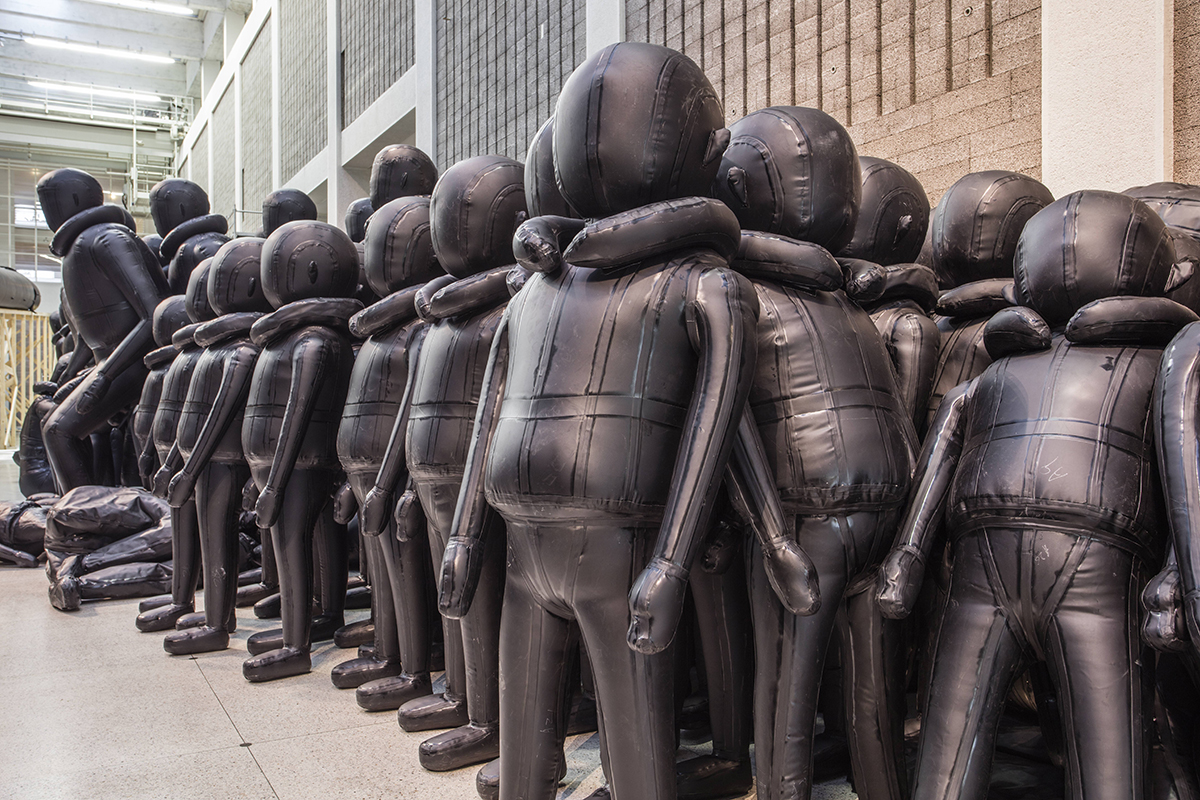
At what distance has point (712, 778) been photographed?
231 cm

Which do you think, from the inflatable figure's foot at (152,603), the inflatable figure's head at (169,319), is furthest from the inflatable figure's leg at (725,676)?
the inflatable figure's head at (169,319)

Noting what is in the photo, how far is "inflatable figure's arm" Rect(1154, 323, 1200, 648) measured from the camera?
4.89ft

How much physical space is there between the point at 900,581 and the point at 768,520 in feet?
0.94

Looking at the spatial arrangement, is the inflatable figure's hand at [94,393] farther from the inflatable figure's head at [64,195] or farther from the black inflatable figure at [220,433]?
the black inflatable figure at [220,433]

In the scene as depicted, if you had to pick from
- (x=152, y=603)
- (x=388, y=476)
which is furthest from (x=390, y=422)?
Answer: (x=152, y=603)

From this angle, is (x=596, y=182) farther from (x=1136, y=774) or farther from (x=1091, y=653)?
(x=1136, y=774)

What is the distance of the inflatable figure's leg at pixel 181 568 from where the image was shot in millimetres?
4199

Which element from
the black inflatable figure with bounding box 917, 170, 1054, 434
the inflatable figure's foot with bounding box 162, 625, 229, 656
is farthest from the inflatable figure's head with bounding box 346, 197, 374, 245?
the black inflatable figure with bounding box 917, 170, 1054, 434

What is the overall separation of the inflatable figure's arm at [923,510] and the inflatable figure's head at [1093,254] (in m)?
0.26

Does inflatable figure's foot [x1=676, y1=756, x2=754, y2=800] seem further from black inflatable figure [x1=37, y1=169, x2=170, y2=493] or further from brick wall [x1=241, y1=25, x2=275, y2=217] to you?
brick wall [x1=241, y1=25, x2=275, y2=217]

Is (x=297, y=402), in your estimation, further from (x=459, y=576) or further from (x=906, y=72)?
(x=906, y=72)

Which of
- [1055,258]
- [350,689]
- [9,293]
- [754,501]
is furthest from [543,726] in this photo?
[9,293]

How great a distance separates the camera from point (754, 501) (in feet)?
6.03

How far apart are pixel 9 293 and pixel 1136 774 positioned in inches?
681
